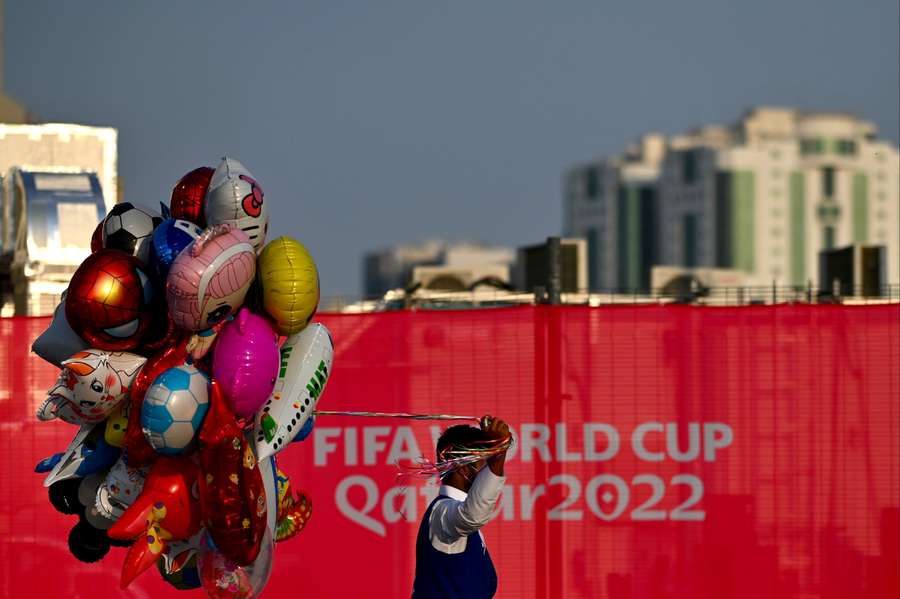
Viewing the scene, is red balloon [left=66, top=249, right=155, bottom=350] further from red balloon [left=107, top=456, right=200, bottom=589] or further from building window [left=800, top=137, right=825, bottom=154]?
building window [left=800, top=137, right=825, bottom=154]

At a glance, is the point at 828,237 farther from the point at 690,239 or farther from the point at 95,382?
the point at 95,382

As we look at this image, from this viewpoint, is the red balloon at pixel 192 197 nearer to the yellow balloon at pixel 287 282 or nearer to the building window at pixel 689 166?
the yellow balloon at pixel 287 282

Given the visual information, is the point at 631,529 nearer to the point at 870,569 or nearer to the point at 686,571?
the point at 686,571

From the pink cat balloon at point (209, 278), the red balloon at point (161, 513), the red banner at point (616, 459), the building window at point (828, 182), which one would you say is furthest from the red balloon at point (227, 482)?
the building window at point (828, 182)

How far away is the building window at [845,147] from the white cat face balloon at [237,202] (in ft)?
562

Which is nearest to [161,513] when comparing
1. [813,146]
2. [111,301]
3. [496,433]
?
[111,301]

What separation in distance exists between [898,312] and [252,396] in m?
5.39

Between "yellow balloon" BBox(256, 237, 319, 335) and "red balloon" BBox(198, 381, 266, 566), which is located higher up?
"yellow balloon" BBox(256, 237, 319, 335)

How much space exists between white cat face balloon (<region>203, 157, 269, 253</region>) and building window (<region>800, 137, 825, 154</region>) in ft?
556

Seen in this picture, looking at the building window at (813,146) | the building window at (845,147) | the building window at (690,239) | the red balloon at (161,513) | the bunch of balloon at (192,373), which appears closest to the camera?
the bunch of balloon at (192,373)

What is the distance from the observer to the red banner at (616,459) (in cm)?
1173

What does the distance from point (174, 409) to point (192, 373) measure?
239mm

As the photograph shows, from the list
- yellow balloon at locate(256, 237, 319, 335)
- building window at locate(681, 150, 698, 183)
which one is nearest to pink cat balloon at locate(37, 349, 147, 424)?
yellow balloon at locate(256, 237, 319, 335)

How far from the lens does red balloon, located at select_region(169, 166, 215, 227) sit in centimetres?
885
